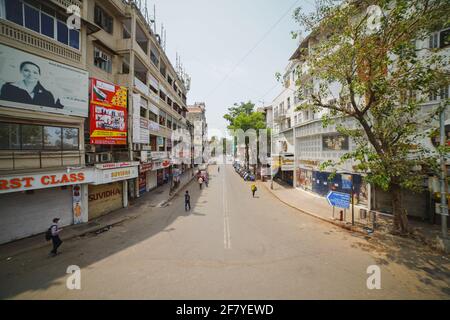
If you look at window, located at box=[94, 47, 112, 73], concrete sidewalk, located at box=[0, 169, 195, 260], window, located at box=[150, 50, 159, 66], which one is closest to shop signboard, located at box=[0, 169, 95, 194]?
concrete sidewalk, located at box=[0, 169, 195, 260]

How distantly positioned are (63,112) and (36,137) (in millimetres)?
1919

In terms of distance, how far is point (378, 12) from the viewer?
379 inches

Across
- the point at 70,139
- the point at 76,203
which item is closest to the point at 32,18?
the point at 70,139

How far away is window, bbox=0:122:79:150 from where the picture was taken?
9.39 m

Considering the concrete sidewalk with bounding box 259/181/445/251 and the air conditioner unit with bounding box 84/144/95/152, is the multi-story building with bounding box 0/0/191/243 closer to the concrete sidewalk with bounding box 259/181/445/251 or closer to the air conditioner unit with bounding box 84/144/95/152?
the air conditioner unit with bounding box 84/144/95/152

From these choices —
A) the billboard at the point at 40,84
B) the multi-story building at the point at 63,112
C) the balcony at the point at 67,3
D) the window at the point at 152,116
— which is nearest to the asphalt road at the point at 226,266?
the multi-story building at the point at 63,112

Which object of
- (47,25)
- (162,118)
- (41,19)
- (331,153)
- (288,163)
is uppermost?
(41,19)

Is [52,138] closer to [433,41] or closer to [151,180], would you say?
[151,180]

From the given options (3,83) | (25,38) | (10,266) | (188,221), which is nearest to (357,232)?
(188,221)

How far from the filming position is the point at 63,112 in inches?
432

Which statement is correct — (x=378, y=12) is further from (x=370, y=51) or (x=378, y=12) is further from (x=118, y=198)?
(x=118, y=198)

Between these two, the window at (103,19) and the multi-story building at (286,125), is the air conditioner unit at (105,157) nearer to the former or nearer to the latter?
the window at (103,19)

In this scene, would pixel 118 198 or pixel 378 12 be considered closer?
pixel 378 12
